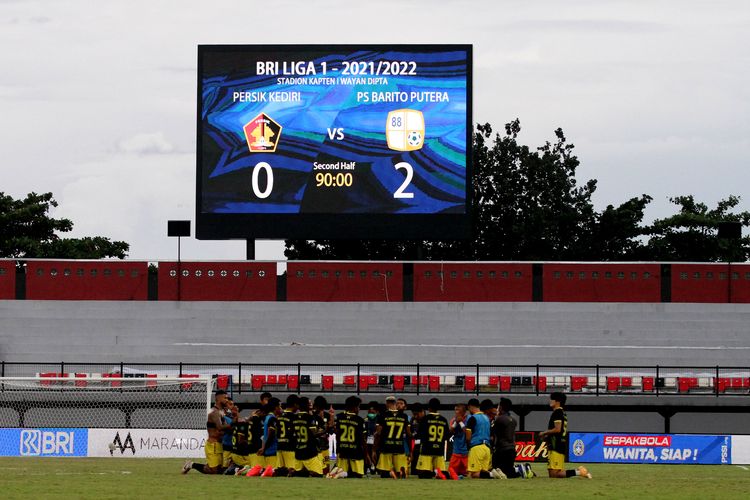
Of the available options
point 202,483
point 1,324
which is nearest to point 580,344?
point 1,324

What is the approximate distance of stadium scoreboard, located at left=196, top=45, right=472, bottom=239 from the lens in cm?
4434

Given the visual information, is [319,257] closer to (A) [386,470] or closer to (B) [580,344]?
(B) [580,344]

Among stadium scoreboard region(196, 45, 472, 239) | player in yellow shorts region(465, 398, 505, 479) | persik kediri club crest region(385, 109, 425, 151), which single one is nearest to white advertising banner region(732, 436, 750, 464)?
player in yellow shorts region(465, 398, 505, 479)

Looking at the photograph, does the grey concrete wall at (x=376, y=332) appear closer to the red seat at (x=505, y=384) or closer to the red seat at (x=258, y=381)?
the red seat at (x=258, y=381)

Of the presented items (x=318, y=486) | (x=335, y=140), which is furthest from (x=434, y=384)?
(x=318, y=486)

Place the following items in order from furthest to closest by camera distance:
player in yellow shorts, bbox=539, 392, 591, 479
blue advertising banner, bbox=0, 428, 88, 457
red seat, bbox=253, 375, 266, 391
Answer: red seat, bbox=253, 375, 266, 391, blue advertising banner, bbox=0, 428, 88, 457, player in yellow shorts, bbox=539, 392, 591, 479

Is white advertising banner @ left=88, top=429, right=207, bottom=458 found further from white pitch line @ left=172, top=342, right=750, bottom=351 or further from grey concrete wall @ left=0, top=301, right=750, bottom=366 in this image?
white pitch line @ left=172, top=342, right=750, bottom=351

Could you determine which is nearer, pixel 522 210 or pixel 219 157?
pixel 219 157

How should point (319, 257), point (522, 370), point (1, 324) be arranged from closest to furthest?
point (522, 370) < point (1, 324) < point (319, 257)

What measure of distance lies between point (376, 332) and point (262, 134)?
6.99 metres

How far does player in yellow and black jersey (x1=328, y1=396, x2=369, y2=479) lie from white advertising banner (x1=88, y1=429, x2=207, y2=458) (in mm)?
7771

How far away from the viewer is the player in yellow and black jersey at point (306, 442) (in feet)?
72.6

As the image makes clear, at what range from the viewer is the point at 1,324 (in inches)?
1837

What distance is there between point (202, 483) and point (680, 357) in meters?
27.4
